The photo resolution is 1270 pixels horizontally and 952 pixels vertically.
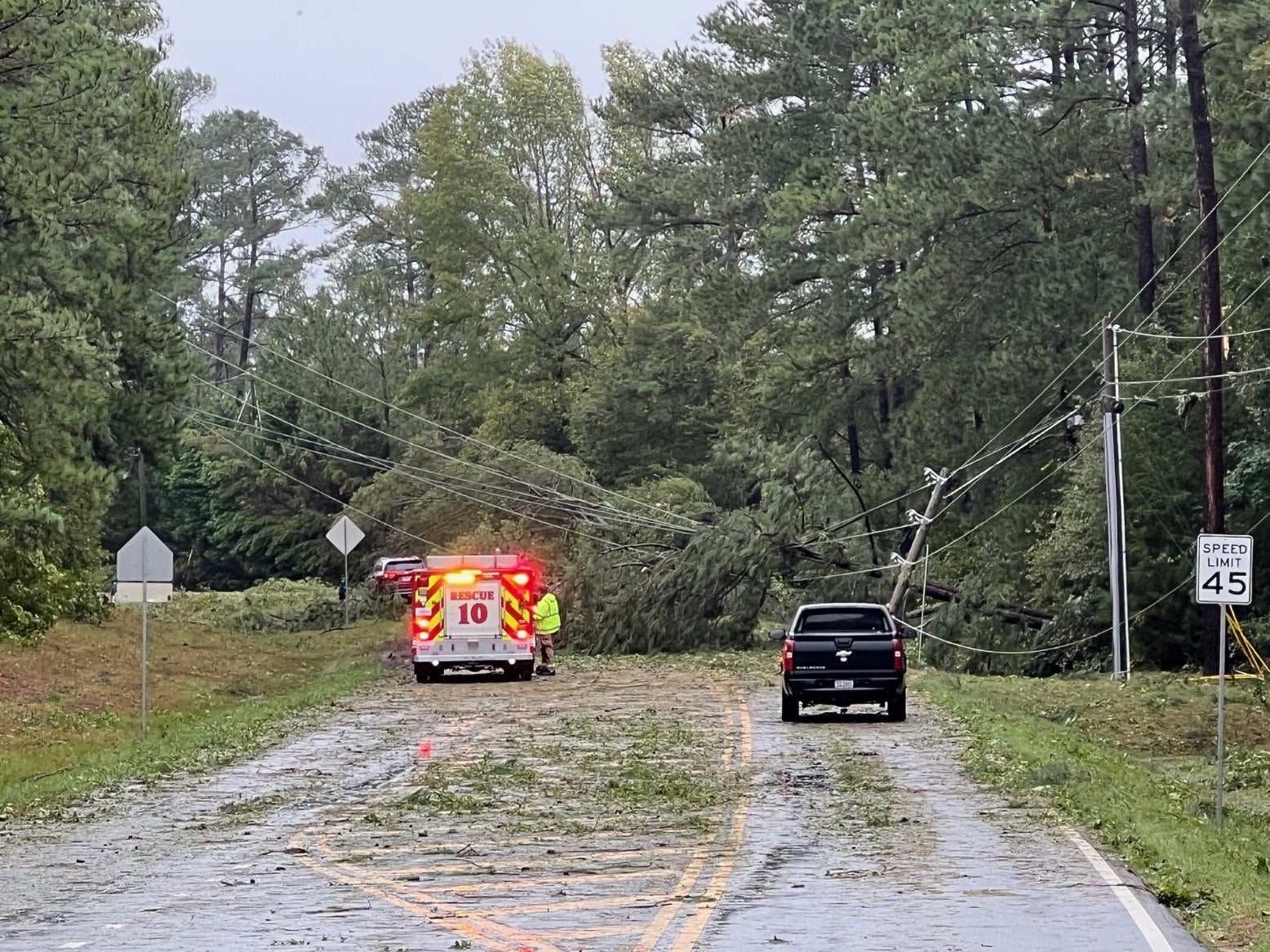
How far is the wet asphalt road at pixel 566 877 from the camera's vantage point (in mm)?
11719

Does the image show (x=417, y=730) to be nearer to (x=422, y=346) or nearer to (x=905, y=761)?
(x=905, y=761)

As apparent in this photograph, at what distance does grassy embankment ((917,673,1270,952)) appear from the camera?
1396cm

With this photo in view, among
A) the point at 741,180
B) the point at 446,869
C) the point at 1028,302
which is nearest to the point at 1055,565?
the point at 1028,302

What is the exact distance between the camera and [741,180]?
226 feet

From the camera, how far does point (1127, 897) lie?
1317cm

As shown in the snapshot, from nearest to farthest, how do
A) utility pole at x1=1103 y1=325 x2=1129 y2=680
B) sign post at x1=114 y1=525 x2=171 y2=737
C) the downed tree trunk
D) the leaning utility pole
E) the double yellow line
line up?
the double yellow line, sign post at x1=114 y1=525 x2=171 y2=737, the leaning utility pole, utility pole at x1=1103 y1=325 x2=1129 y2=680, the downed tree trunk

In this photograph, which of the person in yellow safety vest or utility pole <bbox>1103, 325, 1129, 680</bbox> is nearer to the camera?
utility pole <bbox>1103, 325, 1129, 680</bbox>

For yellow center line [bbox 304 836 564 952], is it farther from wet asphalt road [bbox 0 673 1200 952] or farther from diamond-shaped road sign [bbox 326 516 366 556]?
diamond-shaped road sign [bbox 326 516 366 556]

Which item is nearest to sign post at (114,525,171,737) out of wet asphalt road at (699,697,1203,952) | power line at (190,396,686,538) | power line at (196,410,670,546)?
wet asphalt road at (699,697,1203,952)

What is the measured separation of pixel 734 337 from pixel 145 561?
3728 cm

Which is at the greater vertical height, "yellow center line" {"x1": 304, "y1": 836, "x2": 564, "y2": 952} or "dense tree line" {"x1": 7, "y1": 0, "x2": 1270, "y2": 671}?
"dense tree line" {"x1": 7, "y1": 0, "x2": 1270, "y2": 671}

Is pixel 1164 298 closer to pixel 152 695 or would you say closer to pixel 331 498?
pixel 152 695

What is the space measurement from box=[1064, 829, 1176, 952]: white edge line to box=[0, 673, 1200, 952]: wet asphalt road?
3 cm

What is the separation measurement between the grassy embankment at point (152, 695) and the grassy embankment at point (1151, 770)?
952cm
